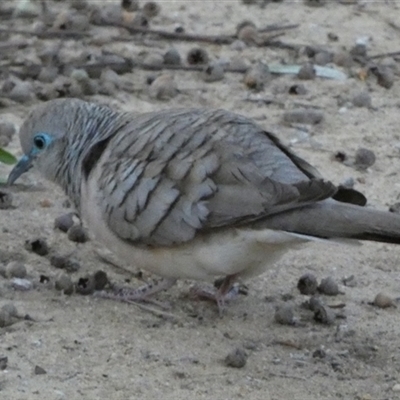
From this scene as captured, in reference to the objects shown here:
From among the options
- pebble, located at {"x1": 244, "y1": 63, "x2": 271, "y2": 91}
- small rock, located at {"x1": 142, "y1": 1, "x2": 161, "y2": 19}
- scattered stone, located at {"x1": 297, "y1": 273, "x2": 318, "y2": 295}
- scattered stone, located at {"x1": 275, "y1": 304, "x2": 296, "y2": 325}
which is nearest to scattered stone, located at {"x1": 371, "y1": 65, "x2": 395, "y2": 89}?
pebble, located at {"x1": 244, "y1": 63, "x2": 271, "y2": 91}

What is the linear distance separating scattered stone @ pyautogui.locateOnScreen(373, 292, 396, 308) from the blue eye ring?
1.73 m

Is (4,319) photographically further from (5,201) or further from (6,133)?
(6,133)

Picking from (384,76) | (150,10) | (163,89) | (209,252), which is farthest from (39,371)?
(150,10)

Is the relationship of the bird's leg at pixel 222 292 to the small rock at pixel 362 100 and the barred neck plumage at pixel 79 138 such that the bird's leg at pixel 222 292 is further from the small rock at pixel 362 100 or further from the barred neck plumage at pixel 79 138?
the small rock at pixel 362 100

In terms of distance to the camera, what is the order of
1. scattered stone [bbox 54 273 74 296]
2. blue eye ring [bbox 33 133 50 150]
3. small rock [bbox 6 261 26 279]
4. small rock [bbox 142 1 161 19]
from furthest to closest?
small rock [bbox 142 1 161 19]
blue eye ring [bbox 33 133 50 150]
small rock [bbox 6 261 26 279]
scattered stone [bbox 54 273 74 296]

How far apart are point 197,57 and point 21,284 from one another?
3370 mm

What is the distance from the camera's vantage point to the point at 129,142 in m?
5.92

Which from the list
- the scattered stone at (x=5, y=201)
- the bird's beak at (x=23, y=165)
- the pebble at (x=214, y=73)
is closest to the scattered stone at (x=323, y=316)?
the bird's beak at (x=23, y=165)

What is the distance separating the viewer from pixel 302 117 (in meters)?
8.30

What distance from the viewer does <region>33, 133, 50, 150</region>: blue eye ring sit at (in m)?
6.32

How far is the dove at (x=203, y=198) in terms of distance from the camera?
535 centimetres

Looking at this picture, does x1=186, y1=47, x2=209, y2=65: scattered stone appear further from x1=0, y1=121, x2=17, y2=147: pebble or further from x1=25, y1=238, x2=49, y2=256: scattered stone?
x1=25, y1=238, x2=49, y2=256: scattered stone

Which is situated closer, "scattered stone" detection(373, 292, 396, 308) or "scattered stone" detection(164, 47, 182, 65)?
"scattered stone" detection(373, 292, 396, 308)

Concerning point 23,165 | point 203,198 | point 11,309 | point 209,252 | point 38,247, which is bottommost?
point 38,247
